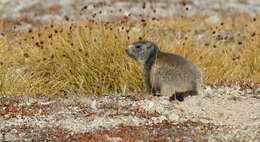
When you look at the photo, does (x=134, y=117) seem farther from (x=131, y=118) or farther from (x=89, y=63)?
(x=89, y=63)

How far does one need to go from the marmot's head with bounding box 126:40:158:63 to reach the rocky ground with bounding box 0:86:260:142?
60 centimetres

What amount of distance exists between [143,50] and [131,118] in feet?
5.52

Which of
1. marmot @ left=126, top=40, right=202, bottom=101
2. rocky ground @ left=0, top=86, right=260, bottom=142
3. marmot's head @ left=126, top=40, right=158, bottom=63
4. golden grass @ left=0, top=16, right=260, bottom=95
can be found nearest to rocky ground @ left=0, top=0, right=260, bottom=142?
rocky ground @ left=0, top=86, right=260, bottom=142

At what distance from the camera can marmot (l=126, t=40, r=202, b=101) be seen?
7.84 meters

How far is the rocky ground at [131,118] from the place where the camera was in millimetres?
6129

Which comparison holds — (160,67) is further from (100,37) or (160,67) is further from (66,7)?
(66,7)

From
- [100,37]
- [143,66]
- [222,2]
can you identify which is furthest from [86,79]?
[222,2]

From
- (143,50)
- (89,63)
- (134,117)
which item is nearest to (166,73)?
(143,50)

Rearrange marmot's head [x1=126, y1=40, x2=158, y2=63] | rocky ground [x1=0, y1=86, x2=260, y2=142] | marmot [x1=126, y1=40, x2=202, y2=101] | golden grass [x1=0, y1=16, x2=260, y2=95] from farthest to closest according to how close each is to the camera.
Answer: golden grass [x1=0, y1=16, x2=260, y2=95]
marmot's head [x1=126, y1=40, x2=158, y2=63]
marmot [x1=126, y1=40, x2=202, y2=101]
rocky ground [x1=0, y1=86, x2=260, y2=142]

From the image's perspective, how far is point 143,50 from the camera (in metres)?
8.30

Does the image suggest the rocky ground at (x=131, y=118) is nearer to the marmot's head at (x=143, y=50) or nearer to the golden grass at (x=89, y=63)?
the marmot's head at (x=143, y=50)

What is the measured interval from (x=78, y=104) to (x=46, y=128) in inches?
46.1

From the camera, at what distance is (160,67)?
802 cm

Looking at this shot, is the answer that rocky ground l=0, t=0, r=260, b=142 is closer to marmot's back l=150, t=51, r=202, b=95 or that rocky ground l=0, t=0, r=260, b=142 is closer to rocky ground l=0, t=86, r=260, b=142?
rocky ground l=0, t=86, r=260, b=142
